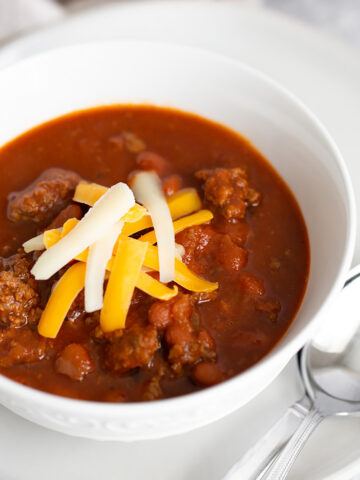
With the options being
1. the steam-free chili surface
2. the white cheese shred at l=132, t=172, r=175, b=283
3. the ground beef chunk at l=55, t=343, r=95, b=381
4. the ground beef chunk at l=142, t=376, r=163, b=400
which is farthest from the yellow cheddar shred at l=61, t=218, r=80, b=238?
the ground beef chunk at l=142, t=376, r=163, b=400

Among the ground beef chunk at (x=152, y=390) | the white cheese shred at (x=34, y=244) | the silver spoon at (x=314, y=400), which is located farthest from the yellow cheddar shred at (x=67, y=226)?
the silver spoon at (x=314, y=400)

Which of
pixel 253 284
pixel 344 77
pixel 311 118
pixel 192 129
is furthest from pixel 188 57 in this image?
pixel 253 284

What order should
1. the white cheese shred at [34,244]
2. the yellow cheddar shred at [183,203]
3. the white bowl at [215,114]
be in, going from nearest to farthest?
the white bowl at [215,114] → the white cheese shred at [34,244] → the yellow cheddar shred at [183,203]

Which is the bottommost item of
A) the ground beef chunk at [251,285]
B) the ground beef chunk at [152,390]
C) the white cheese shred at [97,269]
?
the ground beef chunk at [152,390]

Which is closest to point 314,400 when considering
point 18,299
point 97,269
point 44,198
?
point 97,269

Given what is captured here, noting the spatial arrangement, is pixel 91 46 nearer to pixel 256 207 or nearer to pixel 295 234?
pixel 256 207

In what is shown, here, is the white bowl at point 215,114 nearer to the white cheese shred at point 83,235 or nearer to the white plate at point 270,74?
the white plate at point 270,74
